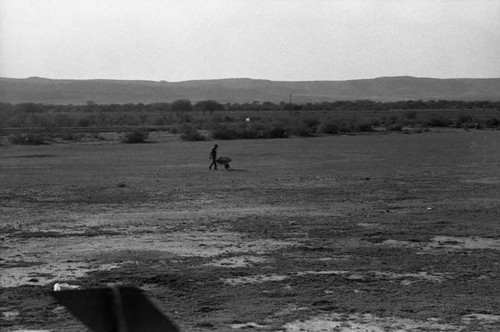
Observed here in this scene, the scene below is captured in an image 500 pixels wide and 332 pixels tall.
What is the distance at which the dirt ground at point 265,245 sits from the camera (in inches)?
465

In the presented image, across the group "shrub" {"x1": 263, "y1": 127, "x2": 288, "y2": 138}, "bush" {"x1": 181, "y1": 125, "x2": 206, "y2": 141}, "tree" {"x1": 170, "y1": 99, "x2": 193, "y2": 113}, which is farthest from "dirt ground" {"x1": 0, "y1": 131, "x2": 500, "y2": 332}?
"tree" {"x1": 170, "y1": 99, "x2": 193, "y2": 113}

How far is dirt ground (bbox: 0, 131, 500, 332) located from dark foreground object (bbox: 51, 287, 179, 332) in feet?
15.9

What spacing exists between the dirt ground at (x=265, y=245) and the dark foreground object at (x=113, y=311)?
486 centimetres

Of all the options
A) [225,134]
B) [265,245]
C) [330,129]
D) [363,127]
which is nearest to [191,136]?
[225,134]

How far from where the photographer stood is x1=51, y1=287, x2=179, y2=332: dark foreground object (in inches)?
206

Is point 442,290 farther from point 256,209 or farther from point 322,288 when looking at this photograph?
Result: point 256,209

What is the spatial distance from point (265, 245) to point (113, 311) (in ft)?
40.0

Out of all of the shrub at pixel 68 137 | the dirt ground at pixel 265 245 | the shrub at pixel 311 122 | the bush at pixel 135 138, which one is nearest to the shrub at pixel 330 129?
the shrub at pixel 311 122

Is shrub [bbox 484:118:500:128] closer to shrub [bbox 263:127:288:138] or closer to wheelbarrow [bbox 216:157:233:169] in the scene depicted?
shrub [bbox 263:127:288:138]

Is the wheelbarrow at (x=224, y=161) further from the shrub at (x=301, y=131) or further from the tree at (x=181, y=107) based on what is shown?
the tree at (x=181, y=107)

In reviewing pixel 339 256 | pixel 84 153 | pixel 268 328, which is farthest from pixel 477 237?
pixel 84 153

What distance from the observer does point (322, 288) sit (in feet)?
43.3

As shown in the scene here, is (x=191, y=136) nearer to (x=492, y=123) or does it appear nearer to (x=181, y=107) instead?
(x=492, y=123)

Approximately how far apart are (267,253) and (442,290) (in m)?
4.26
